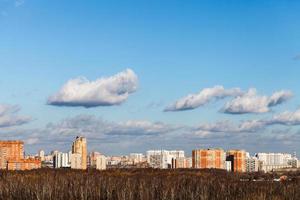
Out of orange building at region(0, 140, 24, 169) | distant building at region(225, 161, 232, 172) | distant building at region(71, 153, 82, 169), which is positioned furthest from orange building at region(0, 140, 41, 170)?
distant building at region(225, 161, 232, 172)

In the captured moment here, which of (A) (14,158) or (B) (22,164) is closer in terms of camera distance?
(B) (22,164)

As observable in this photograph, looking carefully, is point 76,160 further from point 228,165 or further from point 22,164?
point 228,165

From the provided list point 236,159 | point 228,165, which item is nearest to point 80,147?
point 228,165

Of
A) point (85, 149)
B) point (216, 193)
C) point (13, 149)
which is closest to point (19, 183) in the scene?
point (216, 193)

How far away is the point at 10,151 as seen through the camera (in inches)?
6772

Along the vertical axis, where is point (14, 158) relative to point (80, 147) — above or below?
below

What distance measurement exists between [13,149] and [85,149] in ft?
85.1

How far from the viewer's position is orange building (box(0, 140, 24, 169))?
16900 cm

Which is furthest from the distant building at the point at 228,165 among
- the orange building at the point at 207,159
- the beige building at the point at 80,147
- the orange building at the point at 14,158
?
the orange building at the point at 14,158

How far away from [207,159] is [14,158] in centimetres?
6237

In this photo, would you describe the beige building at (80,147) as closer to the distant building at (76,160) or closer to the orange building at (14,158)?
the distant building at (76,160)

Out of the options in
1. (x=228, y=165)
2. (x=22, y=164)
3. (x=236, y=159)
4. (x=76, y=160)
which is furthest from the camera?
(x=236, y=159)

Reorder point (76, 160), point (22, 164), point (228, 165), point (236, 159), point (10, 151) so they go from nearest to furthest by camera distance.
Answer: point (22, 164) → point (10, 151) → point (76, 160) → point (228, 165) → point (236, 159)

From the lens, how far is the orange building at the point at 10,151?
169000 mm
